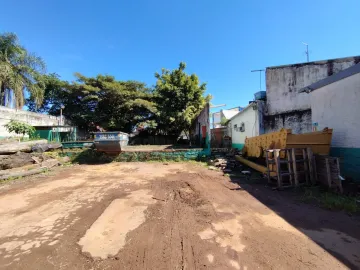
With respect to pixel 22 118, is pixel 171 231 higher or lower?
lower

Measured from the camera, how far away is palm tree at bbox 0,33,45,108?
44.7 feet

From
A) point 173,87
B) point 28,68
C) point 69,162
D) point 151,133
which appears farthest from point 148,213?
point 28,68

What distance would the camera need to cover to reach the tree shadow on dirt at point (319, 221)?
2429mm

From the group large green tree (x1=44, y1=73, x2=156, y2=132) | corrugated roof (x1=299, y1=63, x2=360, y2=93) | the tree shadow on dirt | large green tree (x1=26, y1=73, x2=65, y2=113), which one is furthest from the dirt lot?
large green tree (x1=26, y1=73, x2=65, y2=113)

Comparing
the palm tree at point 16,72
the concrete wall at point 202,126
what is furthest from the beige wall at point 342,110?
the palm tree at point 16,72

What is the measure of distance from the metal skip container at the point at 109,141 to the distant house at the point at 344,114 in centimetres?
902

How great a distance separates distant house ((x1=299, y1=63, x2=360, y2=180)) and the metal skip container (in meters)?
9.02

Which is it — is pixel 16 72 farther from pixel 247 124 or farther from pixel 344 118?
pixel 344 118

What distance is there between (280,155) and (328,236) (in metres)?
3.09

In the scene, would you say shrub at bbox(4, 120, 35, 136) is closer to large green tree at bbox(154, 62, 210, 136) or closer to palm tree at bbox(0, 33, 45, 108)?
palm tree at bbox(0, 33, 45, 108)

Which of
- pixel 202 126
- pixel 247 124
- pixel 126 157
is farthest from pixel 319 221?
pixel 202 126

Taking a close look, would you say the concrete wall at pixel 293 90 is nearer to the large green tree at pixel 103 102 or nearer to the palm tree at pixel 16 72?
the large green tree at pixel 103 102

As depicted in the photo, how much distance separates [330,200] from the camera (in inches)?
162

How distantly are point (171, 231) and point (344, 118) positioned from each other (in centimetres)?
595
